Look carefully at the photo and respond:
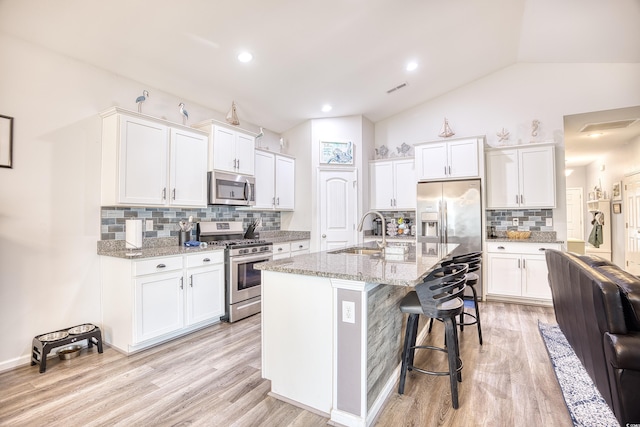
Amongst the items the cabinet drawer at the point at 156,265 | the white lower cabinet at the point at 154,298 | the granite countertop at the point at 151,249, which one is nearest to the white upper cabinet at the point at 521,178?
the granite countertop at the point at 151,249

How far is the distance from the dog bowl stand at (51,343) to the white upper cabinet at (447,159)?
464cm

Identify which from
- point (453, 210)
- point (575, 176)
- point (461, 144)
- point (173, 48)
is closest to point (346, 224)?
point (453, 210)

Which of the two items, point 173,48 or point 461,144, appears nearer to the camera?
point 173,48

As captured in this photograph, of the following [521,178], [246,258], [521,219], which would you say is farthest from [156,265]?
[521,219]

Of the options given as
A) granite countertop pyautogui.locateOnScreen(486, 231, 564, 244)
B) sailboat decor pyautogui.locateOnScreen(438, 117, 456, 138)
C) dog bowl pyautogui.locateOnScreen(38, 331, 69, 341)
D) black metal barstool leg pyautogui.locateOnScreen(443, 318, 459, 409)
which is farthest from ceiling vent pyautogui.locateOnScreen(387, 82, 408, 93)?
dog bowl pyautogui.locateOnScreen(38, 331, 69, 341)

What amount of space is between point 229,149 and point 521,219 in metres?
4.57

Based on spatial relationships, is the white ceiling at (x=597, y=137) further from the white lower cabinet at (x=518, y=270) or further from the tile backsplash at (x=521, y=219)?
the white lower cabinet at (x=518, y=270)

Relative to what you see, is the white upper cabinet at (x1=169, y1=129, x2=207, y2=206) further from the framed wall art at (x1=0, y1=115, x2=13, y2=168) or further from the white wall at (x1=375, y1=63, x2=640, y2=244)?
the white wall at (x1=375, y1=63, x2=640, y2=244)

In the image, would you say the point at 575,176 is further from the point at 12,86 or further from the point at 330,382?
the point at 12,86

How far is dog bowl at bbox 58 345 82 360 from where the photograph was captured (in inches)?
108

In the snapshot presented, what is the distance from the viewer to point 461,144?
15.7 ft

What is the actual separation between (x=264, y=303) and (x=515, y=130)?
485 cm

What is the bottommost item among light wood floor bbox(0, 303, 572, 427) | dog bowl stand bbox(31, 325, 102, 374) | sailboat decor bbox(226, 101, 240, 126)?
light wood floor bbox(0, 303, 572, 427)

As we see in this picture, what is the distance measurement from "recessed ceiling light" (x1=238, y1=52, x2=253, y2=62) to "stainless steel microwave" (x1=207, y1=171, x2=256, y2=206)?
1.36 m
